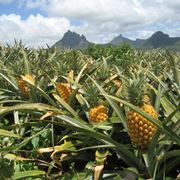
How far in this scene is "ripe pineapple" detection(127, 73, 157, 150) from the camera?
2605 millimetres

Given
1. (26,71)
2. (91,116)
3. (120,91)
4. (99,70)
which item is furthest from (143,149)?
(26,71)

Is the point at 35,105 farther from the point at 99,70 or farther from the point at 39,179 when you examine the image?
the point at 99,70

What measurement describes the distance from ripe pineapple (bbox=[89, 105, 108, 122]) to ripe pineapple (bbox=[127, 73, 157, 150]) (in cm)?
54

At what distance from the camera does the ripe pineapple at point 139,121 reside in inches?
103

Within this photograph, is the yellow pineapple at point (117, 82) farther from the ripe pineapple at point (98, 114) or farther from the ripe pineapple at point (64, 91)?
the ripe pineapple at point (98, 114)

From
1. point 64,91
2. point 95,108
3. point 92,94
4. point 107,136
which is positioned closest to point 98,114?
point 95,108

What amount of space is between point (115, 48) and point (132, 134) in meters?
12.0

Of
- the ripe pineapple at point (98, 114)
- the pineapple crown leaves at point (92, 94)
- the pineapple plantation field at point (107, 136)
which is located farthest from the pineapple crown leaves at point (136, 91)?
the pineapple crown leaves at point (92, 94)

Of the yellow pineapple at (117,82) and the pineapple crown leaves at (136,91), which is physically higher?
the pineapple crown leaves at (136,91)

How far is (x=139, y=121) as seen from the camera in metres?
2.61

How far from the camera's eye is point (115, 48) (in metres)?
14.5

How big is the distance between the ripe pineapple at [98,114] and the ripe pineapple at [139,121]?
0.54m

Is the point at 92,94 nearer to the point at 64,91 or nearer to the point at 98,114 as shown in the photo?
the point at 98,114

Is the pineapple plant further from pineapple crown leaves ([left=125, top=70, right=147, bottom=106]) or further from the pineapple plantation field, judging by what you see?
pineapple crown leaves ([left=125, top=70, right=147, bottom=106])
